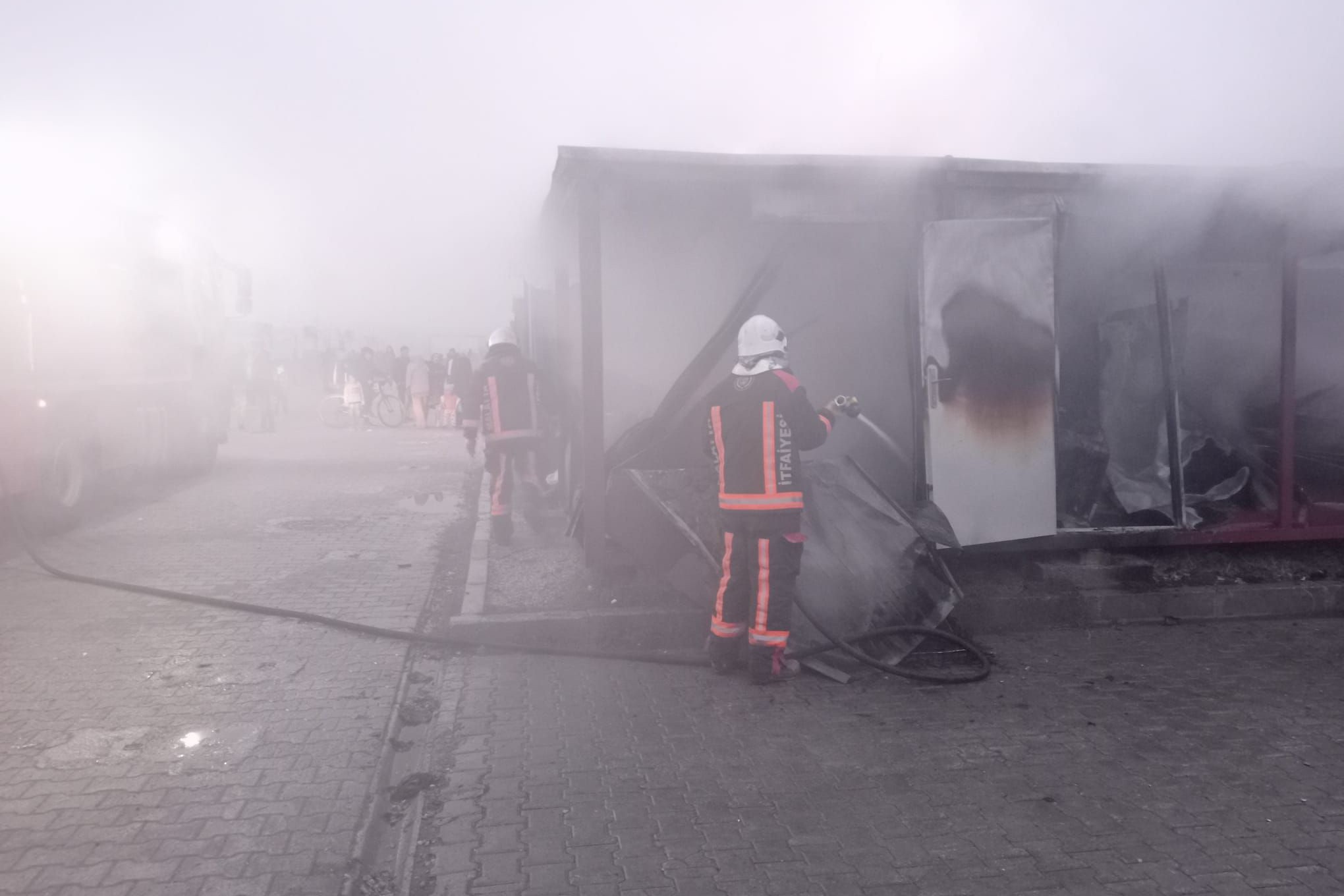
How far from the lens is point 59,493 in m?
8.88

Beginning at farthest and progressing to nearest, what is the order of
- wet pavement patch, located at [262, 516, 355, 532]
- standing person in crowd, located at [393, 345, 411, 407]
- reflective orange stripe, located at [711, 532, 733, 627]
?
1. standing person in crowd, located at [393, 345, 411, 407]
2. wet pavement patch, located at [262, 516, 355, 532]
3. reflective orange stripe, located at [711, 532, 733, 627]

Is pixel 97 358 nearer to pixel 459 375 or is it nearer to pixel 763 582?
pixel 763 582

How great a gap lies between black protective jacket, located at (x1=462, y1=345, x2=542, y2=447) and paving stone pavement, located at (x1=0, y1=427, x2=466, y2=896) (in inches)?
43.9

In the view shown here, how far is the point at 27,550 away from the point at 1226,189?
868cm

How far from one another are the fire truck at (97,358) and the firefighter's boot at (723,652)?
20.2 ft

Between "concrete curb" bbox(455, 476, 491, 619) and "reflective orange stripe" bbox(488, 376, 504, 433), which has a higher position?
"reflective orange stripe" bbox(488, 376, 504, 433)

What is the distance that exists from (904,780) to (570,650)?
2.13m

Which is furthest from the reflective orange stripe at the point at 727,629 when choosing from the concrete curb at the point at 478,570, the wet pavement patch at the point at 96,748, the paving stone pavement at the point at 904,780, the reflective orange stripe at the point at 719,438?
the wet pavement patch at the point at 96,748

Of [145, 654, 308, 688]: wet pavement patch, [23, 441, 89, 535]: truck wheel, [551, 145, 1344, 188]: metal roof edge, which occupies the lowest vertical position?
[145, 654, 308, 688]: wet pavement patch

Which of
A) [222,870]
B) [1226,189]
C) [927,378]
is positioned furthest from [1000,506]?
[222,870]

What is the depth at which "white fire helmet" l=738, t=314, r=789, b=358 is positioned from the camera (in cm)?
499

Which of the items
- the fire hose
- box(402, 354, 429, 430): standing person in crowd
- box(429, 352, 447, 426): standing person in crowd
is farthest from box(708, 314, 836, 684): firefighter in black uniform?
box(402, 354, 429, 430): standing person in crowd

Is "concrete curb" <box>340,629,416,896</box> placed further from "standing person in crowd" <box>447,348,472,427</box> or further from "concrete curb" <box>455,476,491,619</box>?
"standing person in crowd" <box>447,348,472,427</box>

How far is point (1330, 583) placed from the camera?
244 inches
